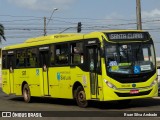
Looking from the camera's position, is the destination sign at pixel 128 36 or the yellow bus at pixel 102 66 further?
the destination sign at pixel 128 36

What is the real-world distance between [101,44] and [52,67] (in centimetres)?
397

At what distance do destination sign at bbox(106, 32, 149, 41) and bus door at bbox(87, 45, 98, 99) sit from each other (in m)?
0.75

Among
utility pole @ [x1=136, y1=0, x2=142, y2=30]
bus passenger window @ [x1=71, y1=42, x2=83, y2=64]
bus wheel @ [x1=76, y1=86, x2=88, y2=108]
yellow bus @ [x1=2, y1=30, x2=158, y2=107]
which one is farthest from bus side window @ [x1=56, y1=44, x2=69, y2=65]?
utility pole @ [x1=136, y1=0, x2=142, y2=30]

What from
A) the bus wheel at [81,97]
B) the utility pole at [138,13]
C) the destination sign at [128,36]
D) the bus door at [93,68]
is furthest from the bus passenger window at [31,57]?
the utility pole at [138,13]

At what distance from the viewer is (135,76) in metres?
17.5

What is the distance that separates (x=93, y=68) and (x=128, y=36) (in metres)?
1.79

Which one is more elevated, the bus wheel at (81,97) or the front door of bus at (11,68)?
the front door of bus at (11,68)

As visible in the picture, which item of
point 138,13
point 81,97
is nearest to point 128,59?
point 81,97

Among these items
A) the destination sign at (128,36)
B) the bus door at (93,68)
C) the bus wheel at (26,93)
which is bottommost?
the bus wheel at (26,93)

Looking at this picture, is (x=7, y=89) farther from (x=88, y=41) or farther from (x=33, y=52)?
(x=88, y=41)

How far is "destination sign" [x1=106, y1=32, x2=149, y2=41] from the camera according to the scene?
57.9 ft

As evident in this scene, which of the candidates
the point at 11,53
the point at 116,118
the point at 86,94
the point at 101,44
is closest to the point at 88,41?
the point at 101,44

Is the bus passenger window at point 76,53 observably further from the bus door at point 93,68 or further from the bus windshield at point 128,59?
the bus windshield at point 128,59

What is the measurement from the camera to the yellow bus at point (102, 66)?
1738 cm
